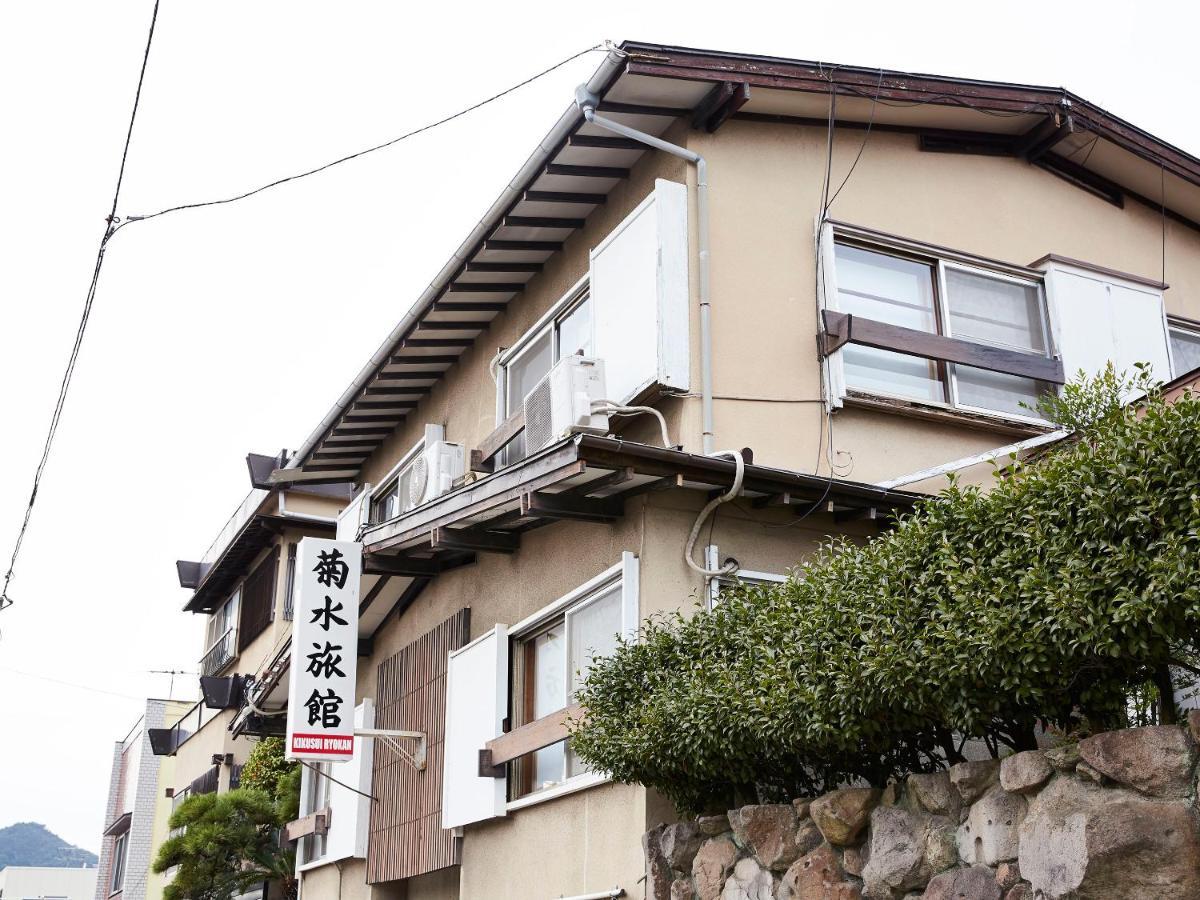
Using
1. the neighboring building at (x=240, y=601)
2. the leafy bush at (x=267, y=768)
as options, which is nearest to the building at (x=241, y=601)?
the neighboring building at (x=240, y=601)

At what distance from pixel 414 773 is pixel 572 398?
4.39 metres

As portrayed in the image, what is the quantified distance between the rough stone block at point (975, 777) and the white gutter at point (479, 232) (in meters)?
5.87

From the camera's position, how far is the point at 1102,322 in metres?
11.1

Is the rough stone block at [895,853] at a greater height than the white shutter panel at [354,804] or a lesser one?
lesser

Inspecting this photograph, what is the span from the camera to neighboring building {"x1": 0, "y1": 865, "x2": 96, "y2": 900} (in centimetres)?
6888

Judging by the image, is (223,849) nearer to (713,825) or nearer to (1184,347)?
(713,825)

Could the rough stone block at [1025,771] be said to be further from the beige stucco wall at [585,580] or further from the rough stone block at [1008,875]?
the beige stucco wall at [585,580]

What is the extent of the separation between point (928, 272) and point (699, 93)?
8.11 feet

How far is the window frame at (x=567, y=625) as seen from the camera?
8.97 m

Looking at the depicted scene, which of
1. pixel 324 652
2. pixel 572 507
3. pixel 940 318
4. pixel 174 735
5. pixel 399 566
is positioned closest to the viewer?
pixel 572 507

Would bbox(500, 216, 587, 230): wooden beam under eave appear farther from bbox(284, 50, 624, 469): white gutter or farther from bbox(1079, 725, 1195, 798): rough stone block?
bbox(1079, 725, 1195, 798): rough stone block

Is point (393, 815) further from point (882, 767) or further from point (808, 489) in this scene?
point (882, 767)

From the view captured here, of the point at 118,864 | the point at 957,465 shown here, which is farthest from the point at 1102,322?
the point at 118,864

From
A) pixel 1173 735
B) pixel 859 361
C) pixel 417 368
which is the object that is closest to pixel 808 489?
pixel 859 361
